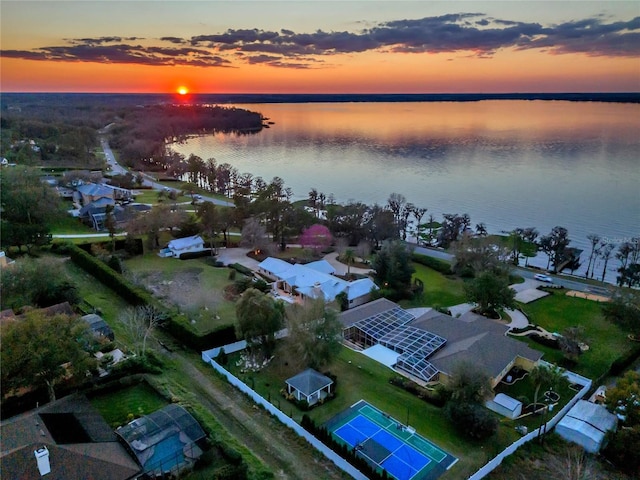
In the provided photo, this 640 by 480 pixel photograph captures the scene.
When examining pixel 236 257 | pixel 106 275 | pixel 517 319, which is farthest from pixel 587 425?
pixel 106 275

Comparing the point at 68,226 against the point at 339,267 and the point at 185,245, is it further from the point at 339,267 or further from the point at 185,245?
the point at 339,267

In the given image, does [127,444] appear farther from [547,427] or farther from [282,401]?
[547,427]

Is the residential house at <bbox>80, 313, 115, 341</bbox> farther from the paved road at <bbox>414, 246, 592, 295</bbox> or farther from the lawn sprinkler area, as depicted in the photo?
the paved road at <bbox>414, 246, 592, 295</bbox>

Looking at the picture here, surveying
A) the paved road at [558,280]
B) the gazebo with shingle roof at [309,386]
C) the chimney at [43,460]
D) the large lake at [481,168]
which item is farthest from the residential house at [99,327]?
the large lake at [481,168]

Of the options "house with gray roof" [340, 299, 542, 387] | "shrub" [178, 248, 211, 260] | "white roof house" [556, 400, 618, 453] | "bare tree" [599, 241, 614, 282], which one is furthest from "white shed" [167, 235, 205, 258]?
"bare tree" [599, 241, 614, 282]

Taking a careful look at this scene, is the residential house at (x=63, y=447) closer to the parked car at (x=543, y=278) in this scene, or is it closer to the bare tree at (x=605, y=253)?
the parked car at (x=543, y=278)
